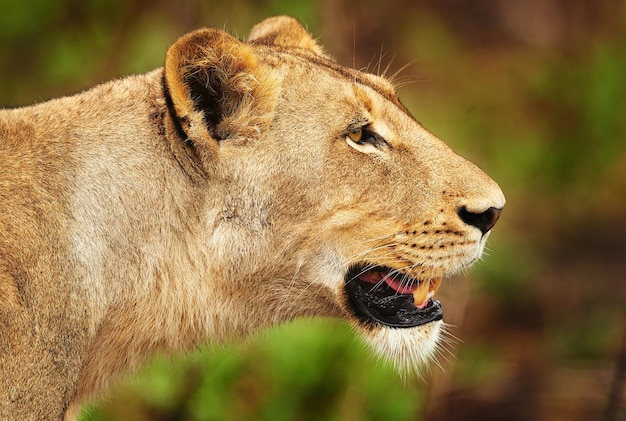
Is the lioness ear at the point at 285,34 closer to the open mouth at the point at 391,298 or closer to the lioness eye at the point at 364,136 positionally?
the lioness eye at the point at 364,136

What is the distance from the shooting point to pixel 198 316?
369 centimetres

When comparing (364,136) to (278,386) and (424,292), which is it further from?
(278,386)

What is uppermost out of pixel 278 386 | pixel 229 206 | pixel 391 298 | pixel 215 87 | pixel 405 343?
pixel 215 87

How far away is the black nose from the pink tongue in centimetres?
35

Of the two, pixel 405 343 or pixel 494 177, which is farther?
pixel 494 177

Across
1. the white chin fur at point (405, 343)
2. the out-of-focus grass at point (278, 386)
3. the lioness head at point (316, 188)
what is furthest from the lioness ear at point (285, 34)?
the out-of-focus grass at point (278, 386)

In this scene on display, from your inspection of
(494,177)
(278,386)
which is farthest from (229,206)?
Answer: (494,177)

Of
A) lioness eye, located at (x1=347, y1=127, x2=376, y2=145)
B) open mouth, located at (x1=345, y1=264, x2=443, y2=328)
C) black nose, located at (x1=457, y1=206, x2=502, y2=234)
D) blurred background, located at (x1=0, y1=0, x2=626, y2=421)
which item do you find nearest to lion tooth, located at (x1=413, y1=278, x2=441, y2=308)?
open mouth, located at (x1=345, y1=264, x2=443, y2=328)

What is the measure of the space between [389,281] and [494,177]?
231 inches

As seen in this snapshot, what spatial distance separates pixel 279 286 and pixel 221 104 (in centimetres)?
73

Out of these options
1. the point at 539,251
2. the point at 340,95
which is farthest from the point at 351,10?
the point at 340,95

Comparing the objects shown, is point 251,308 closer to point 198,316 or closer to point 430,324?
point 198,316

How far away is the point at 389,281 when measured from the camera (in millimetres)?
3816

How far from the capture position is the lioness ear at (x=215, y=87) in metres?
3.43
